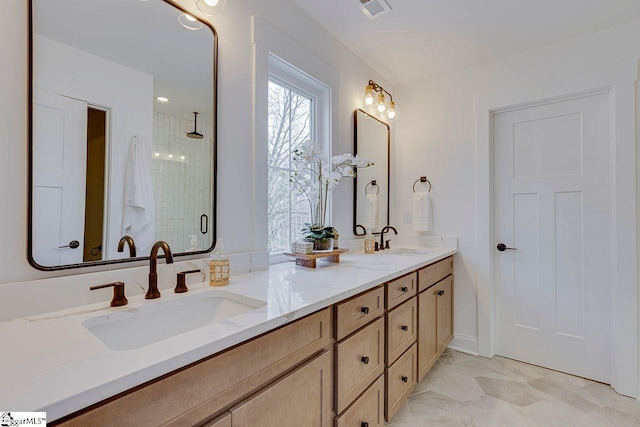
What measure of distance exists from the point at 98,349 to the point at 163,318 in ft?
1.24

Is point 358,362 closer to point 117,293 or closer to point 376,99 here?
point 117,293

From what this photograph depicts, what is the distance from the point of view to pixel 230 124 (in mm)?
1519

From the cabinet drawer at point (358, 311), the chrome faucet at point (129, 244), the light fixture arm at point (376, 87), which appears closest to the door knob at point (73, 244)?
the chrome faucet at point (129, 244)

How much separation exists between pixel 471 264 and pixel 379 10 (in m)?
2.03

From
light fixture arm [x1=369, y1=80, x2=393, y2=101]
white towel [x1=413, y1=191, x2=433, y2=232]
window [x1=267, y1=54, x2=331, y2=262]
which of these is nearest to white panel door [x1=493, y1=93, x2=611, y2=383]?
white towel [x1=413, y1=191, x2=433, y2=232]

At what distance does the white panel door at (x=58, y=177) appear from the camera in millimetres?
959

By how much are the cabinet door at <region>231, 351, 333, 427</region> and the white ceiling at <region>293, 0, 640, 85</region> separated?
1.98 metres

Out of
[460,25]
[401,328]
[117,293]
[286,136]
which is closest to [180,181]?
[117,293]

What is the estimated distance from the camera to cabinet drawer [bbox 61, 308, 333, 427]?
59cm

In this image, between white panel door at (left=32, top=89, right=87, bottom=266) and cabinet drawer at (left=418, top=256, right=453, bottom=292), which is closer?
white panel door at (left=32, top=89, right=87, bottom=266)

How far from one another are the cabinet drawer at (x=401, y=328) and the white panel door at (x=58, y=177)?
1368 mm

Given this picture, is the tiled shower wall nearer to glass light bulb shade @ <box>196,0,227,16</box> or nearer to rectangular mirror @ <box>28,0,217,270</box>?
rectangular mirror @ <box>28,0,217,270</box>

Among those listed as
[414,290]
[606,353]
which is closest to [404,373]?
[414,290]

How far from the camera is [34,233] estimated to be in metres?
0.95
